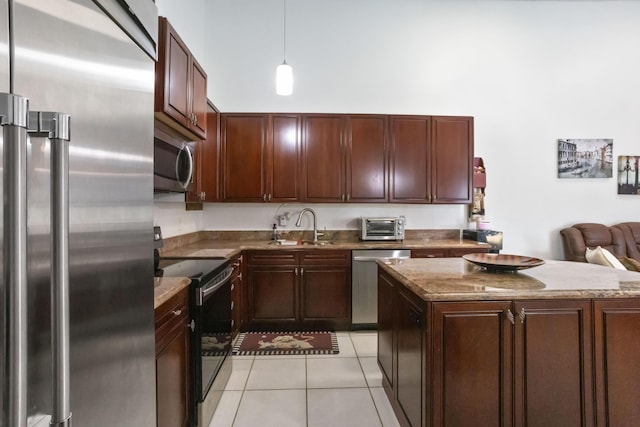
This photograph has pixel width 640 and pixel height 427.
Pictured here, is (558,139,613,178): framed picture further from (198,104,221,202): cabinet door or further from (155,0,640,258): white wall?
(198,104,221,202): cabinet door

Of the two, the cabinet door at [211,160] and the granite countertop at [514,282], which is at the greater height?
the cabinet door at [211,160]

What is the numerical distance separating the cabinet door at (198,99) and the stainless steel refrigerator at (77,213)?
1.70m

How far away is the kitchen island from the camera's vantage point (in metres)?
1.49

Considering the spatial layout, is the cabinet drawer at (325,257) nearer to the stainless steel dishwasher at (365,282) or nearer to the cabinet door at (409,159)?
the stainless steel dishwasher at (365,282)

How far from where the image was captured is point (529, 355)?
59.7 inches

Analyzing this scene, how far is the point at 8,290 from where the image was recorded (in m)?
0.43

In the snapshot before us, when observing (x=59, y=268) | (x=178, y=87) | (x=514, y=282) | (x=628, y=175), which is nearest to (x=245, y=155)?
(x=178, y=87)

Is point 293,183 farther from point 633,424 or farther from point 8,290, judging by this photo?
point 8,290

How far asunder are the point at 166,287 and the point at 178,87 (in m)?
1.41

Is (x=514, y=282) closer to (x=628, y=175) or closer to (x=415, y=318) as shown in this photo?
(x=415, y=318)

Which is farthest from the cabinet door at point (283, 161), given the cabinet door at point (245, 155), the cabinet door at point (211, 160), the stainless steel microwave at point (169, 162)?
the stainless steel microwave at point (169, 162)

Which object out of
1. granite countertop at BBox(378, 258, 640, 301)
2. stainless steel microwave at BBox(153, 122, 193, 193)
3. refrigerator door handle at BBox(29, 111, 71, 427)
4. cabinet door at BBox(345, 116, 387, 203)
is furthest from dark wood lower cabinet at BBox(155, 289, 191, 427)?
cabinet door at BBox(345, 116, 387, 203)

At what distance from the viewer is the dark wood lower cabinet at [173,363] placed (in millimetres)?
1427

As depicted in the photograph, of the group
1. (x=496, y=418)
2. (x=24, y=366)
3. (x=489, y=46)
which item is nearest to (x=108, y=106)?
(x=24, y=366)
